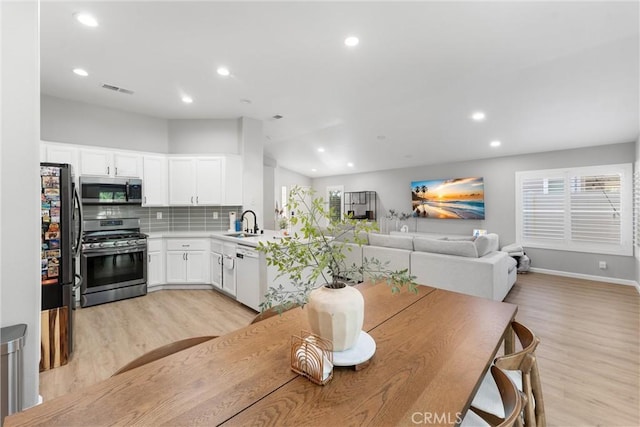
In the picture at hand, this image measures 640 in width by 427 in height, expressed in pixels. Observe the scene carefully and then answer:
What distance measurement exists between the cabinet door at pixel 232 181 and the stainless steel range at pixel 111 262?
1.34m

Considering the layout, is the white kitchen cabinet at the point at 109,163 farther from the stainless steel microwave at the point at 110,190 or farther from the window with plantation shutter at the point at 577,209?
the window with plantation shutter at the point at 577,209

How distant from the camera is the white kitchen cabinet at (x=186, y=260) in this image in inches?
173

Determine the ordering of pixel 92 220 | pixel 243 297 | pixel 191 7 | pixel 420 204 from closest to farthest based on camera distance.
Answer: pixel 191 7, pixel 243 297, pixel 92 220, pixel 420 204

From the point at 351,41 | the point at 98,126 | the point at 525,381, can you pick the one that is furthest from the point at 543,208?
the point at 98,126

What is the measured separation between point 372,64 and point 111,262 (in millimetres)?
4184


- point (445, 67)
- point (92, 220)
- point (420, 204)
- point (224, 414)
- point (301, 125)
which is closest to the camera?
point (224, 414)

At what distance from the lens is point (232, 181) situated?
470 centimetres

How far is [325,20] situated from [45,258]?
2978 mm

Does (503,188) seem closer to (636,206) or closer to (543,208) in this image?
(543,208)

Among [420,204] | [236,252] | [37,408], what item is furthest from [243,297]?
[420,204]

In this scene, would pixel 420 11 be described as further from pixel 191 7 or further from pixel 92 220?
pixel 92 220

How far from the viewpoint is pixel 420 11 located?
224 cm

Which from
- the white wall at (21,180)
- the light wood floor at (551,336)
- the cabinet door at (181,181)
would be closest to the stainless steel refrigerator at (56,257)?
the light wood floor at (551,336)

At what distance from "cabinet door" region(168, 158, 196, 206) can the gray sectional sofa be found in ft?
9.38
